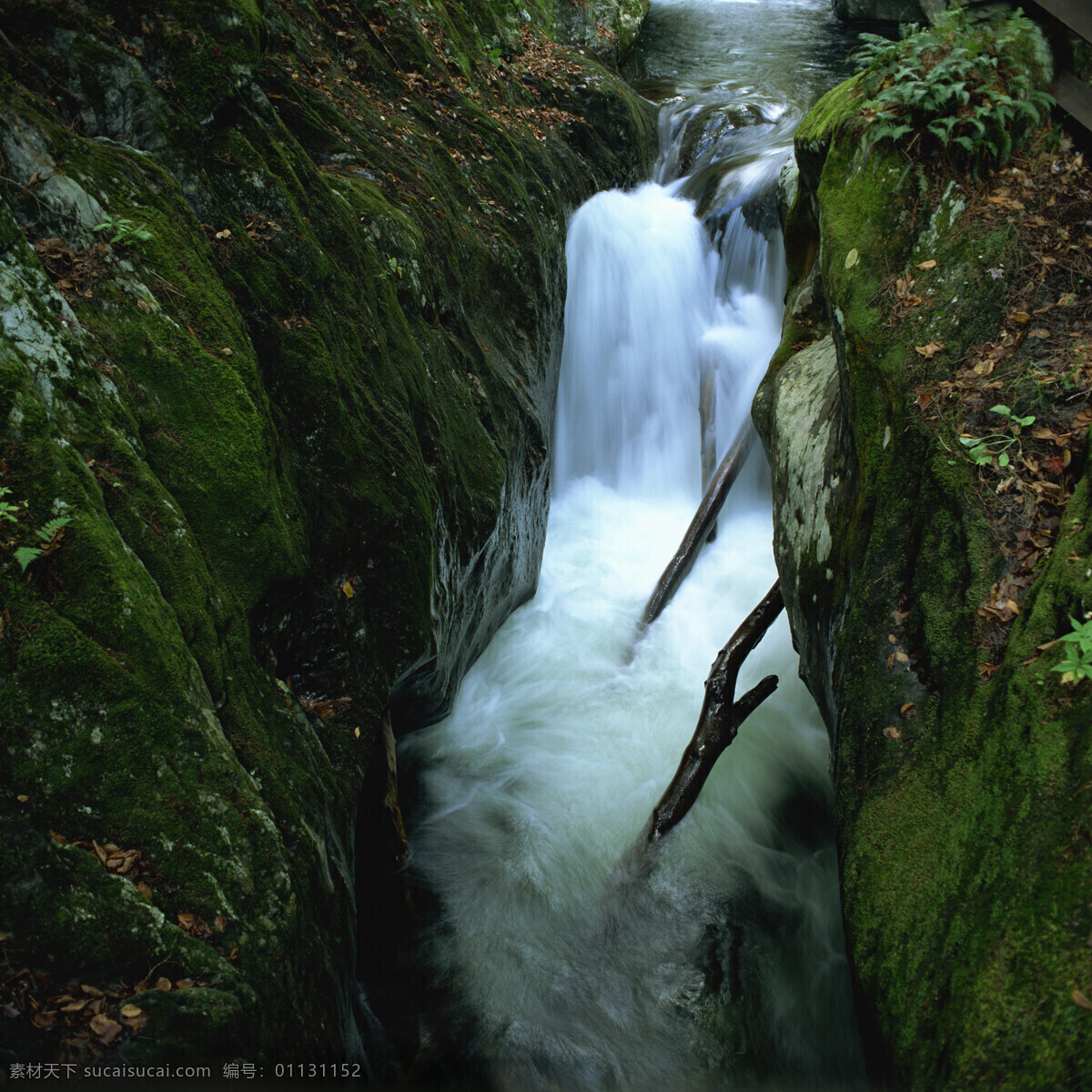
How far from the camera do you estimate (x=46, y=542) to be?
8.87ft

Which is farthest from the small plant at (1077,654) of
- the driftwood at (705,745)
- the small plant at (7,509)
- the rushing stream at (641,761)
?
the small plant at (7,509)

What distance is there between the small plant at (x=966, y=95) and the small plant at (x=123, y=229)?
462cm

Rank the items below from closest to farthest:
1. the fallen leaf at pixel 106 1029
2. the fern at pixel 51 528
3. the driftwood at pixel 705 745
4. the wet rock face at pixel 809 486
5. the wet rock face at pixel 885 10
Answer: the fallen leaf at pixel 106 1029 < the fern at pixel 51 528 < the wet rock face at pixel 809 486 < the driftwood at pixel 705 745 < the wet rock face at pixel 885 10

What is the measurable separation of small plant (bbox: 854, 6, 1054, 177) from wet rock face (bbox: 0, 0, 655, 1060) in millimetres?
3728

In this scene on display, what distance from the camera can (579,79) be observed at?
1145 cm

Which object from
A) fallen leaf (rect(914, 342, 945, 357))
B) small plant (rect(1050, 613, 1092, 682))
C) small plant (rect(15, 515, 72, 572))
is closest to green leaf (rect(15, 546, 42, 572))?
small plant (rect(15, 515, 72, 572))

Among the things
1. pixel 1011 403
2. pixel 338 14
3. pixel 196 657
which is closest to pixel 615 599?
pixel 1011 403

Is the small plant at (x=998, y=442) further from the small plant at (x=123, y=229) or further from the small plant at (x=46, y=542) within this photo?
the small plant at (x=123, y=229)

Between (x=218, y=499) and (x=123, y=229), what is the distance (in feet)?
4.55

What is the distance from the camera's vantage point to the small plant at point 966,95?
4.61 metres

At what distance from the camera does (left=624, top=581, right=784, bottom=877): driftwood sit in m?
5.49

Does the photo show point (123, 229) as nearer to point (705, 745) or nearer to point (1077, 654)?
point (1077, 654)

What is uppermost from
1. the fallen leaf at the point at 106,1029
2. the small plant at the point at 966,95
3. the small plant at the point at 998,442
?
the small plant at the point at 966,95

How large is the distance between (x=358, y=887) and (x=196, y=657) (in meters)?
2.54
